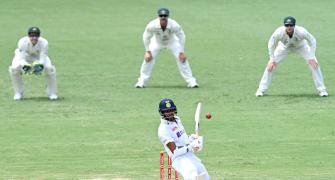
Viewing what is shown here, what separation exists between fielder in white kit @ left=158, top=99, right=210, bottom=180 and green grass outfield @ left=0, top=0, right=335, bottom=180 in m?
1.90

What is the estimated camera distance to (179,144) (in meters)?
16.8

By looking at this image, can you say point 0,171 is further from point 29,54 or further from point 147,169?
point 29,54

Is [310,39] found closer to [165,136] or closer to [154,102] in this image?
[154,102]

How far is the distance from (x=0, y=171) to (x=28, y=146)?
2.03 meters

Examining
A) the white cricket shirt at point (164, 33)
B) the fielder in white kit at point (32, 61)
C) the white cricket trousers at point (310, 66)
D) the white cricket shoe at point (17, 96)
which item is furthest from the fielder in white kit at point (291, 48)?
the white cricket shoe at point (17, 96)

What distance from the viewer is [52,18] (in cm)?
4209

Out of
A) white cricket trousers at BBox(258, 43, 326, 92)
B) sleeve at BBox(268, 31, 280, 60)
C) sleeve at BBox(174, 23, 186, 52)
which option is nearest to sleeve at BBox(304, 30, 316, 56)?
white cricket trousers at BBox(258, 43, 326, 92)

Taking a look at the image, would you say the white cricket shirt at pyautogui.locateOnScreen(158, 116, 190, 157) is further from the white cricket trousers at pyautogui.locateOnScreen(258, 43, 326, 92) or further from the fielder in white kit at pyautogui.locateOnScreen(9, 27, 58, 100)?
the white cricket trousers at pyautogui.locateOnScreen(258, 43, 326, 92)

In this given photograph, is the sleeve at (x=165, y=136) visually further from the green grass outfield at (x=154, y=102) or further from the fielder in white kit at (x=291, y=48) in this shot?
the fielder in white kit at (x=291, y=48)

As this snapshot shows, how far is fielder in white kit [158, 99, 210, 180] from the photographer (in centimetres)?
1620

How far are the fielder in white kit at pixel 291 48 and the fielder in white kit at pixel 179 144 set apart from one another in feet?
30.2

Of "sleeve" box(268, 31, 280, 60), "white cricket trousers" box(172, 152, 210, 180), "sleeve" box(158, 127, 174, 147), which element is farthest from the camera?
"sleeve" box(268, 31, 280, 60)

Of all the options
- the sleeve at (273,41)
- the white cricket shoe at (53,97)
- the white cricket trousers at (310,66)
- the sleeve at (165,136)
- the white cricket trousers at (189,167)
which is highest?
the sleeve at (273,41)

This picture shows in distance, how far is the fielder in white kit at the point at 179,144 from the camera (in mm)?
16203
